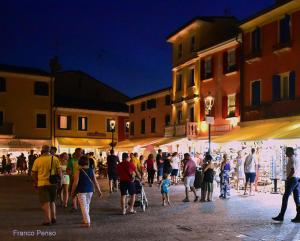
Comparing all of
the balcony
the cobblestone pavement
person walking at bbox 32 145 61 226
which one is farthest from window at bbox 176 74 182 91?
person walking at bbox 32 145 61 226

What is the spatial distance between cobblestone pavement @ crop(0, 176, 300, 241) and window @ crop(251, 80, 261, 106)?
984 centimetres

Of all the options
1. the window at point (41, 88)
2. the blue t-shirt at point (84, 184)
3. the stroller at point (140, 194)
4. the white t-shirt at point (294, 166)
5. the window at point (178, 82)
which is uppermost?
the window at point (41, 88)

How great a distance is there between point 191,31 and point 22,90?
18.9 meters

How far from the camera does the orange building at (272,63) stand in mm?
23219

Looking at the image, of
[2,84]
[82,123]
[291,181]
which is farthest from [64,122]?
[291,181]

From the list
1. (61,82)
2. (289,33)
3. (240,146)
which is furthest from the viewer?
(61,82)

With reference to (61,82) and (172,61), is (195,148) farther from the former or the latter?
(61,82)

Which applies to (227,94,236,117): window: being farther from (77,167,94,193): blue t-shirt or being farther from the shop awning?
the shop awning

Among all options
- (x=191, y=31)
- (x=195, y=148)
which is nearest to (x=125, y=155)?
(x=195, y=148)

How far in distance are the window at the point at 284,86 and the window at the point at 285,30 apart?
1.70 meters

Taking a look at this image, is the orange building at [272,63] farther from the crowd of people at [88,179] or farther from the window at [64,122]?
the window at [64,122]

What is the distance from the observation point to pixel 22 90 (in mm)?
46375

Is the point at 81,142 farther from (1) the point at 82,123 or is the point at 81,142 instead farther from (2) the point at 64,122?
(2) the point at 64,122

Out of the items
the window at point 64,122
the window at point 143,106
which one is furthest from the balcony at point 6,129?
the window at point 143,106
